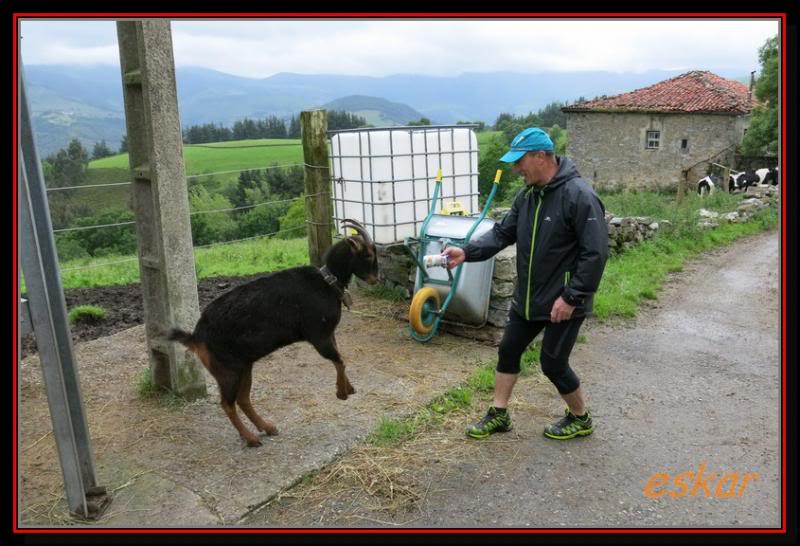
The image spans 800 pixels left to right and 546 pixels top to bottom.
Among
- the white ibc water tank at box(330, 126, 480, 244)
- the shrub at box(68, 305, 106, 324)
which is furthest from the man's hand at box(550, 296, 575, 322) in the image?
the shrub at box(68, 305, 106, 324)

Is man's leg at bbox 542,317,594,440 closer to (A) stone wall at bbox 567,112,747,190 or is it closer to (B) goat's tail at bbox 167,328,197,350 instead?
(B) goat's tail at bbox 167,328,197,350

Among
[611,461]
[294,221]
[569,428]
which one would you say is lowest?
[611,461]

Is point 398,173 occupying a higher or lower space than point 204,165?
lower

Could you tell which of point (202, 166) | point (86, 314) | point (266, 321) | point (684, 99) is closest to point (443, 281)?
point (266, 321)

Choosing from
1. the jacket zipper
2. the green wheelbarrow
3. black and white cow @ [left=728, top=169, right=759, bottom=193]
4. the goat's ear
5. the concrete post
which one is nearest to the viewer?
the jacket zipper

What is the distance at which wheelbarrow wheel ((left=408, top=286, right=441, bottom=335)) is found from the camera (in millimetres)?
5656

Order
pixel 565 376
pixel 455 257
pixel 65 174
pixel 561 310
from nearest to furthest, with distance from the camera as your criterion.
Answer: pixel 561 310 < pixel 565 376 < pixel 455 257 < pixel 65 174

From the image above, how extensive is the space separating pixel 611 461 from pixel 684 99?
104 ft

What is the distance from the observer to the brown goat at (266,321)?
362 cm

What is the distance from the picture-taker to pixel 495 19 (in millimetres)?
2939

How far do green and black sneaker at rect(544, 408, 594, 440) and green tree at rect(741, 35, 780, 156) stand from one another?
25271 mm

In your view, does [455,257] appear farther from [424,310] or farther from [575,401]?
[424,310]

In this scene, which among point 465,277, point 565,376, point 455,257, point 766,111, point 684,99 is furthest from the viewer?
point 684,99

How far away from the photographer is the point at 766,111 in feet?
84.9
